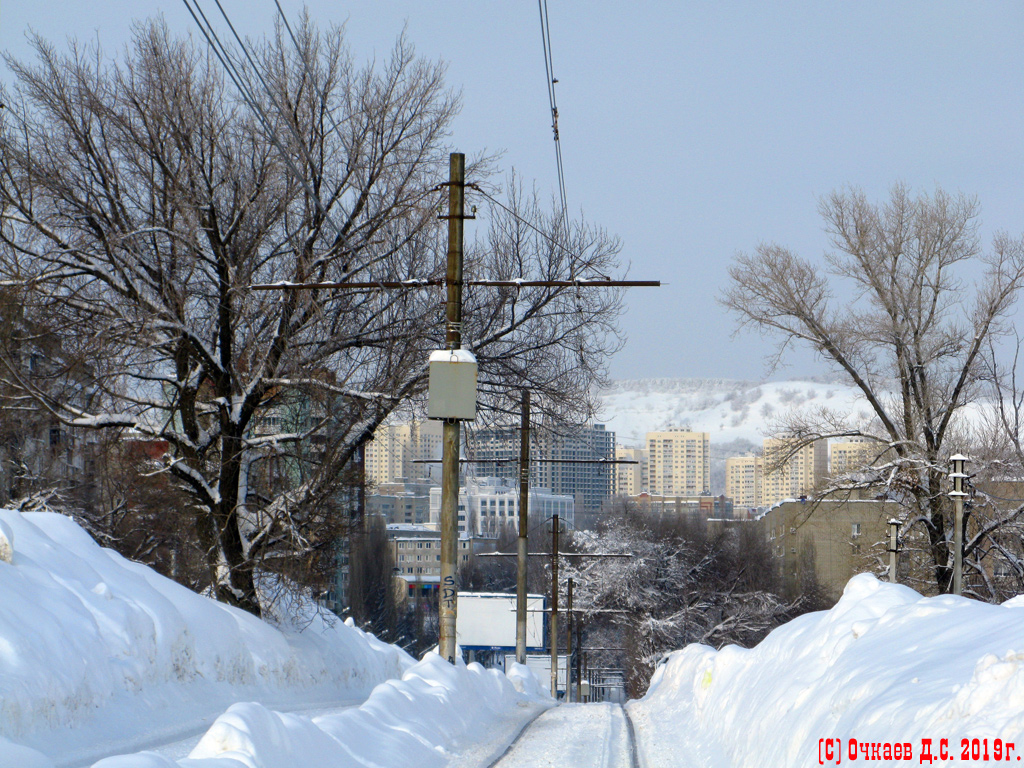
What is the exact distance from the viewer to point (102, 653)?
384 inches

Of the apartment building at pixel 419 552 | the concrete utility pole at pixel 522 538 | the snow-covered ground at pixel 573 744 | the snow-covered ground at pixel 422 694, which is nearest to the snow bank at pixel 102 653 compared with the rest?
the snow-covered ground at pixel 422 694

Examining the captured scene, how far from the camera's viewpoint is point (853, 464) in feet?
84.9

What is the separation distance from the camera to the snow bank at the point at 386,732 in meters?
5.73

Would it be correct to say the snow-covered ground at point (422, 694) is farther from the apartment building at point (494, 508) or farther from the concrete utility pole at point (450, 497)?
the apartment building at point (494, 508)

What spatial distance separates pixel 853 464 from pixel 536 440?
8.91m

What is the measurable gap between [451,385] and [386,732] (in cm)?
644

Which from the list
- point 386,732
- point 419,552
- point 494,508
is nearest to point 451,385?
point 386,732

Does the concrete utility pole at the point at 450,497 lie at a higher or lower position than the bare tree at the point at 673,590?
higher

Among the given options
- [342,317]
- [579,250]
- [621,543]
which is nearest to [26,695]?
[342,317]

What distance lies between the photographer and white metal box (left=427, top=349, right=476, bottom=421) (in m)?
13.9

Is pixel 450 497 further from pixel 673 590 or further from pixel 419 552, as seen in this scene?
pixel 419 552

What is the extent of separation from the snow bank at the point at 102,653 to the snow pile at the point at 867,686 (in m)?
4.52

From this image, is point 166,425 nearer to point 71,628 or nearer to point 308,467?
point 308,467

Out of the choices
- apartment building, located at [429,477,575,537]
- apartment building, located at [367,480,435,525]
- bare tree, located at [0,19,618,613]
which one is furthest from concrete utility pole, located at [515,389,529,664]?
apartment building, located at [367,480,435,525]
